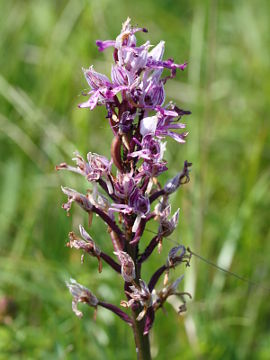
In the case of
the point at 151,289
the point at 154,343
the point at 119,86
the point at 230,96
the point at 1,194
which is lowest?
the point at 151,289

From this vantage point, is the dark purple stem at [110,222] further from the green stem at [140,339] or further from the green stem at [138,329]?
the green stem at [140,339]

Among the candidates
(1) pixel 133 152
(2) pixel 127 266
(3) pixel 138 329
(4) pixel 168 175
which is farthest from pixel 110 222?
(4) pixel 168 175

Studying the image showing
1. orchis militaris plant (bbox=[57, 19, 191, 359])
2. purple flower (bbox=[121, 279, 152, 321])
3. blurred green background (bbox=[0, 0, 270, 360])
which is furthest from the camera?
blurred green background (bbox=[0, 0, 270, 360])

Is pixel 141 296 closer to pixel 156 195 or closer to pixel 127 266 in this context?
pixel 127 266

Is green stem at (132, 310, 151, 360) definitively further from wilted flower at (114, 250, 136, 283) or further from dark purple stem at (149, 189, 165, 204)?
dark purple stem at (149, 189, 165, 204)

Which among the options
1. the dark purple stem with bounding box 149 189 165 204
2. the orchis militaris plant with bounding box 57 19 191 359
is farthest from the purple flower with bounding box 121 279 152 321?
the dark purple stem with bounding box 149 189 165 204

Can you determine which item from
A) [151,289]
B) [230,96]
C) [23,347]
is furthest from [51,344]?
[230,96]

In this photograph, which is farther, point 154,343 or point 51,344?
point 154,343

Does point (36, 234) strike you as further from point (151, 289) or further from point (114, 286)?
point (151, 289)
